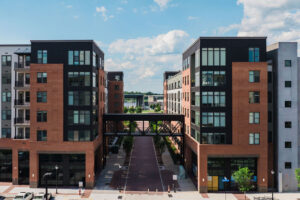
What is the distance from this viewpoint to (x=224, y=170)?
37.0m

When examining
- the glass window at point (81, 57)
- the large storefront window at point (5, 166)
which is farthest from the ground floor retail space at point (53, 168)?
the glass window at point (81, 57)

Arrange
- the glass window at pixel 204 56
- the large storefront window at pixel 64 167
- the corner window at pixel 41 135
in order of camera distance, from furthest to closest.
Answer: the large storefront window at pixel 64 167, the corner window at pixel 41 135, the glass window at pixel 204 56

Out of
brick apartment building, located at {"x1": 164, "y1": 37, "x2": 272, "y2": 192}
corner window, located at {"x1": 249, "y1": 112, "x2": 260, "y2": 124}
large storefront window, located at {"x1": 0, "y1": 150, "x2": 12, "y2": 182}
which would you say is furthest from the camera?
large storefront window, located at {"x1": 0, "y1": 150, "x2": 12, "y2": 182}

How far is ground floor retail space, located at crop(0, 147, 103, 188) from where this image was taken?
38031mm

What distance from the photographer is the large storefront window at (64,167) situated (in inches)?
1517

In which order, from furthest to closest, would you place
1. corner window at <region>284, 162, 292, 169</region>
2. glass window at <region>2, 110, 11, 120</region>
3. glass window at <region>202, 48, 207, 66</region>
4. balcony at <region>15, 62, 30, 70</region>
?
glass window at <region>2, 110, 11, 120</region> < balcony at <region>15, 62, 30, 70</region> < corner window at <region>284, 162, 292, 169</region> < glass window at <region>202, 48, 207, 66</region>

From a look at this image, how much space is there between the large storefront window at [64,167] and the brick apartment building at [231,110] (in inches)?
768

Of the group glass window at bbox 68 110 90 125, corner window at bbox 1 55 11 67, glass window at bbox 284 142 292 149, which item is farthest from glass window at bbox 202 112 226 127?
corner window at bbox 1 55 11 67

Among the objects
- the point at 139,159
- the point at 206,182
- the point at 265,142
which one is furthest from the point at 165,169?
the point at 265,142

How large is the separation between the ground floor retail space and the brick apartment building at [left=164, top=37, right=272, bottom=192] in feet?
59.6

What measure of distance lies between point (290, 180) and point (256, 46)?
72.2 feet

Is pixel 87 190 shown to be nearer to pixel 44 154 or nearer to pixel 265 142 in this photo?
pixel 44 154

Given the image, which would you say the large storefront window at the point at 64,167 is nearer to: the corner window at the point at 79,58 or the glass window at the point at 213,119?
the corner window at the point at 79,58

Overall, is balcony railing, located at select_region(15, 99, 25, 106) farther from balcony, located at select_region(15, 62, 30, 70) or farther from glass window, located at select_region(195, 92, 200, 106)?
glass window, located at select_region(195, 92, 200, 106)
